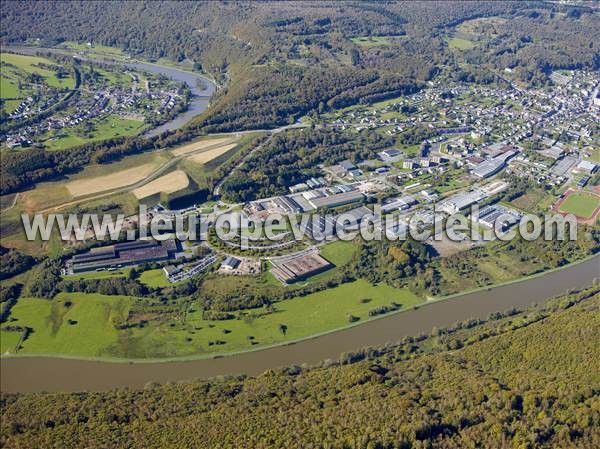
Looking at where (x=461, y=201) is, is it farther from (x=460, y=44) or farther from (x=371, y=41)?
(x=460, y=44)

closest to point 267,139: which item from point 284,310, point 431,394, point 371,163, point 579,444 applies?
point 371,163

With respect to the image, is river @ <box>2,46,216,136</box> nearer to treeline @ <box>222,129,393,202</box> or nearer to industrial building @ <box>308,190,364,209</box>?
treeline @ <box>222,129,393,202</box>

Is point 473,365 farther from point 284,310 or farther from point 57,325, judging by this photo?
point 57,325

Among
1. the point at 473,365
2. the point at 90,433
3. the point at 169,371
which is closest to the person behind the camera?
the point at 90,433

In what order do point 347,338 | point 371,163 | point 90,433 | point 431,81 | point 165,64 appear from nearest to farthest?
point 90,433 → point 347,338 → point 371,163 → point 431,81 → point 165,64

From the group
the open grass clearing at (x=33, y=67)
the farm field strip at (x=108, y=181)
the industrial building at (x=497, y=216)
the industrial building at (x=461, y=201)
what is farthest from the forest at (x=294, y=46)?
the industrial building at (x=497, y=216)

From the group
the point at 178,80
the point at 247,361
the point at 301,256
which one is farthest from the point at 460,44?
the point at 247,361
